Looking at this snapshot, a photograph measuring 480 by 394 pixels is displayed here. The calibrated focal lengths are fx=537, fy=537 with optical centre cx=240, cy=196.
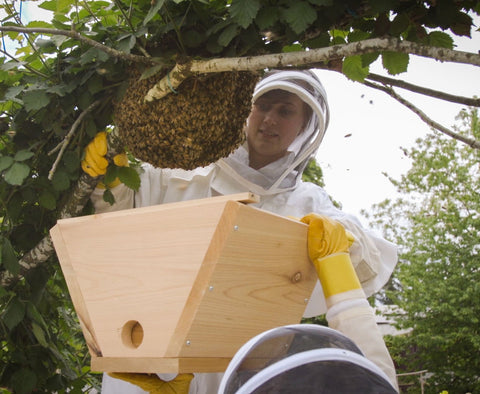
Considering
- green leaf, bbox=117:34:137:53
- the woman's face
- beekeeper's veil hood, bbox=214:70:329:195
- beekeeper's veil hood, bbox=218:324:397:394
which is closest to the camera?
beekeeper's veil hood, bbox=218:324:397:394

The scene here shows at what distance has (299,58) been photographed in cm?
141

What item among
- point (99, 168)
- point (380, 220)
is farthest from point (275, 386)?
point (380, 220)

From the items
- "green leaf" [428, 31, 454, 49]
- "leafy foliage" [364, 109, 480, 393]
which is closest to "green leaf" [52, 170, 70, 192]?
"green leaf" [428, 31, 454, 49]

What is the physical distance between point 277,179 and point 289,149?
234 mm

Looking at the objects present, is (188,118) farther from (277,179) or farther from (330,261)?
(277,179)

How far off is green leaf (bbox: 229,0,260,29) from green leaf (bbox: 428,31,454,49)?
0.47 meters

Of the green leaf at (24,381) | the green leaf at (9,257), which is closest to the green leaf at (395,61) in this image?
the green leaf at (9,257)

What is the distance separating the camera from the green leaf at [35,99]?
1.68 m

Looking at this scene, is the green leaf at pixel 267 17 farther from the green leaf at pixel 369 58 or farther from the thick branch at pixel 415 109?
the thick branch at pixel 415 109

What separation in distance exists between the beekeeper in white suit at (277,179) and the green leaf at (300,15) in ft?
2.98

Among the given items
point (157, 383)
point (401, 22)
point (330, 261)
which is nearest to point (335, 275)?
point (330, 261)

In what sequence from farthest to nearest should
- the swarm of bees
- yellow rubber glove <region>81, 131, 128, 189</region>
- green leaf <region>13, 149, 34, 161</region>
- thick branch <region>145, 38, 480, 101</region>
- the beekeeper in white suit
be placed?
the beekeeper in white suit, yellow rubber glove <region>81, 131, 128, 189</region>, green leaf <region>13, 149, 34, 161</region>, the swarm of bees, thick branch <region>145, 38, 480, 101</region>

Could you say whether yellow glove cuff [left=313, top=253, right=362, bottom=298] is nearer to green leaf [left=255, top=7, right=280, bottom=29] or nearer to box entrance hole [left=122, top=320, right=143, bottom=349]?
box entrance hole [left=122, top=320, right=143, bottom=349]

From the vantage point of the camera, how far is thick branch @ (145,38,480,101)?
1.23m
